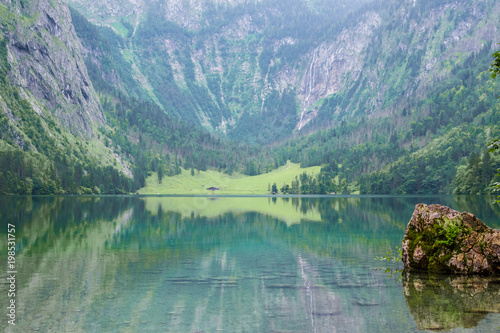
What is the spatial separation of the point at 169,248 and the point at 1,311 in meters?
23.7

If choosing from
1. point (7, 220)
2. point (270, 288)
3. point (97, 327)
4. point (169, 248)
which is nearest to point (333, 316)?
point (270, 288)

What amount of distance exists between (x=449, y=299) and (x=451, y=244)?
798cm

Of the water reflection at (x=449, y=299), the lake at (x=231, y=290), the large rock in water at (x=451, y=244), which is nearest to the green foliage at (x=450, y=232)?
the large rock in water at (x=451, y=244)

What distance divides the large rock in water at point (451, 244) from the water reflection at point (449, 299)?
4.22 feet

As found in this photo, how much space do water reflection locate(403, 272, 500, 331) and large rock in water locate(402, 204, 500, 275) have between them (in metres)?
1.29

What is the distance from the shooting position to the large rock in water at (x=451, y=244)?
2909cm

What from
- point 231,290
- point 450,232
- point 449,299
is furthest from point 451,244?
point 231,290

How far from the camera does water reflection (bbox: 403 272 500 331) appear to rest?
19.8m

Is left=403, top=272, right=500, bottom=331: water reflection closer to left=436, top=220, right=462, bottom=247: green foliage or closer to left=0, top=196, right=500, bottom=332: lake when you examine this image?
left=0, top=196, right=500, bottom=332: lake

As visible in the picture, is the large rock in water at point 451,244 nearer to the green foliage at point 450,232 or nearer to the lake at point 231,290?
the green foliage at point 450,232

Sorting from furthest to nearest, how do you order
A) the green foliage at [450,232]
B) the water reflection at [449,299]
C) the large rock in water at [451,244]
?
the green foliage at [450,232], the large rock in water at [451,244], the water reflection at [449,299]

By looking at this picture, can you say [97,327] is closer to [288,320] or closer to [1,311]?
[1,311]

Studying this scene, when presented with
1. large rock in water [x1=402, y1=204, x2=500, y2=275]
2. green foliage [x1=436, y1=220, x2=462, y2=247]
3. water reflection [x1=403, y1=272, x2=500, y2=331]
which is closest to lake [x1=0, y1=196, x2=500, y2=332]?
water reflection [x1=403, y1=272, x2=500, y2=331]

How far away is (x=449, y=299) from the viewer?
23.2m
